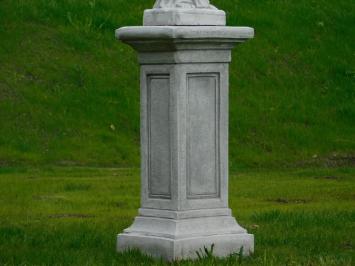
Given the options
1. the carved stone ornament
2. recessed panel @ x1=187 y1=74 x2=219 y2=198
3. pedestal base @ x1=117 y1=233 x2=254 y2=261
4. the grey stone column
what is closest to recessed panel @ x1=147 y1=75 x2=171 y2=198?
the grey stone column

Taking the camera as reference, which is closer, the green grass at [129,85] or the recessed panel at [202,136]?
the recessed panel at [202,136]

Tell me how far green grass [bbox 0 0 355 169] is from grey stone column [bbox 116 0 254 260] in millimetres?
11619

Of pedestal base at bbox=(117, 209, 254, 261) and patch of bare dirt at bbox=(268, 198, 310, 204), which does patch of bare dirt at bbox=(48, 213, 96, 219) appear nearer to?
patch of bare dirt at bbox=(268, 198, 310, 204)

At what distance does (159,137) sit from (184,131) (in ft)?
0.77

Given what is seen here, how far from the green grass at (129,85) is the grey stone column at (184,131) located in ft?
38.1

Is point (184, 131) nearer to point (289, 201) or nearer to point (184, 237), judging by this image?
point (184, 237)

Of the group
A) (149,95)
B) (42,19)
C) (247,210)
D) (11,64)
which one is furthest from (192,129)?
(42,19)

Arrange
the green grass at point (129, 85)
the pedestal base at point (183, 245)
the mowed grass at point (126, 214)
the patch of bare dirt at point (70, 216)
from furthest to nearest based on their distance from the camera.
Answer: the green grass at point (129, 85)
the patch of bare dirt at point (70, 216)
the mowed grass at point (126, 214)
the pedestal base at point (183, 245)

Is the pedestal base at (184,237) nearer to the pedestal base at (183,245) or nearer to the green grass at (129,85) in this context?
the pedestal base at (183,245)

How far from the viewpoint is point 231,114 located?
24.3 metres

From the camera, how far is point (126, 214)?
1364cm

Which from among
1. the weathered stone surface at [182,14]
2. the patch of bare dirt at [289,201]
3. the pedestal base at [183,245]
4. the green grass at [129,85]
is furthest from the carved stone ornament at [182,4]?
the green grass at [129,85]

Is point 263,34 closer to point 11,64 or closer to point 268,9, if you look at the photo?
point 268,9

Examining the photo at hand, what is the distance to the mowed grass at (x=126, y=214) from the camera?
31.0 ft
